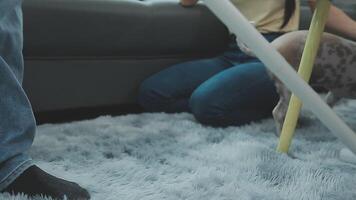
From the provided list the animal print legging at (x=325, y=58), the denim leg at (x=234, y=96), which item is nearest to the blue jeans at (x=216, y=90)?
the denim leg at (x=234, y=96)

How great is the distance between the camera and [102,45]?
1.11 metres

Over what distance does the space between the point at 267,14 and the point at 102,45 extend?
0.45 m

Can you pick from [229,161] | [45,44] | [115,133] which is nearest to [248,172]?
[229,161]

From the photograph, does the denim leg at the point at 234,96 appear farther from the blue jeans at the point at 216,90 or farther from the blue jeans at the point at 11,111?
the blue jeans at the point at 11,111

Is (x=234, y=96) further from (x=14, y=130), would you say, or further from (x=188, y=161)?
(x=14, y=130)

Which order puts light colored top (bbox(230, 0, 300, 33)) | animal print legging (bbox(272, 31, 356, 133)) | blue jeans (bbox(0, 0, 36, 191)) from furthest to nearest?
light colored top (bbox(230, 0, 300, 33)) < animal print legging (bbox(272, 31, 356, 133)) < blue jeans (bbox(0, 0, 36, 191))

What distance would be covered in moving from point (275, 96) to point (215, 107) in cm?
18

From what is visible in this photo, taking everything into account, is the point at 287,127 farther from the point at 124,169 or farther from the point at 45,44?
the point at 45,44

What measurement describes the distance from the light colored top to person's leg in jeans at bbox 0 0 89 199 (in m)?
0.74

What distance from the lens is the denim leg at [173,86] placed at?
1192mm

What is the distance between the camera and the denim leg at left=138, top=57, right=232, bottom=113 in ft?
3.91

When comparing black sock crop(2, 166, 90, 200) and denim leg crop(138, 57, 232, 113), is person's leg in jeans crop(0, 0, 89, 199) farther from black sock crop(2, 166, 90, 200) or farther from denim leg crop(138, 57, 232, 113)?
denim leg crop(138, 57, 232, 113)

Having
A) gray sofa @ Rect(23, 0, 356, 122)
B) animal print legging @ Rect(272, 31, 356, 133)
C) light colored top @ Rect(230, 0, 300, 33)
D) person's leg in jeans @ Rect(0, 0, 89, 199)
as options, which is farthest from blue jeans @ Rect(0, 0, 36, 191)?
light colored top @ Rect(230, 0, 300, 33)

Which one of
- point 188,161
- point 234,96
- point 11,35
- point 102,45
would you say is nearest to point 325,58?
point 234,96
